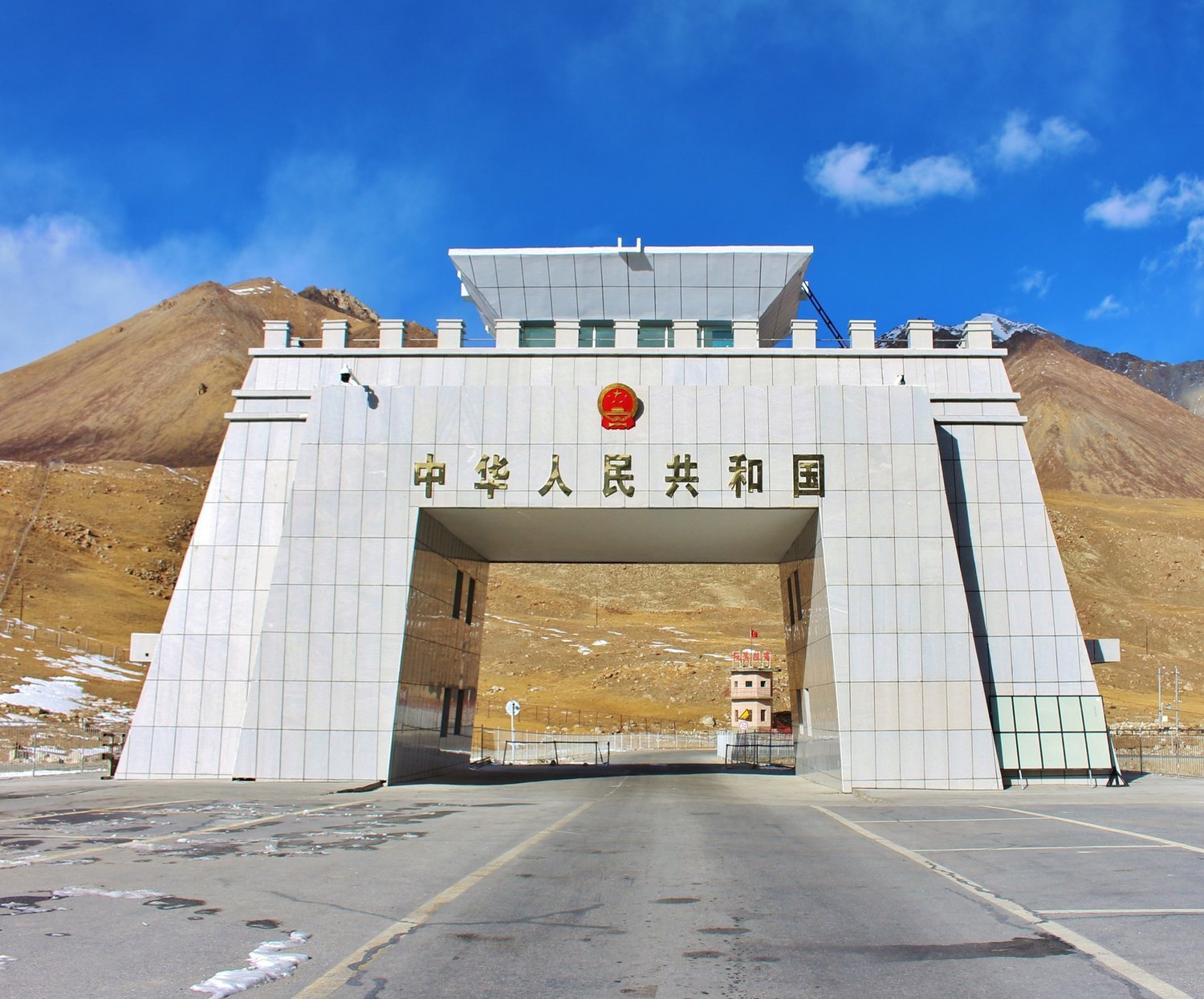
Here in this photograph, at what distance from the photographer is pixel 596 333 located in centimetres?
3122

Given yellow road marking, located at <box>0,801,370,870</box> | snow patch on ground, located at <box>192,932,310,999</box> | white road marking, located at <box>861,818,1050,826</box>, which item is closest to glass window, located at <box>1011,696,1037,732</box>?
white road marking, located at <box>861,818,1050,826</box>

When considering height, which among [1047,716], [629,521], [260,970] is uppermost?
[629,521]

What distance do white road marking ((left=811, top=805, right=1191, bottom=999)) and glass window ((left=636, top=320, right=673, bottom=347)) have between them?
67.4 feet

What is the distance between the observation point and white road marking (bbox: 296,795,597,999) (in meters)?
5.57

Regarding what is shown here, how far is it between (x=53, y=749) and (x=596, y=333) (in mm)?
23353

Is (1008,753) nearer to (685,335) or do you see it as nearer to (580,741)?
(685,335)

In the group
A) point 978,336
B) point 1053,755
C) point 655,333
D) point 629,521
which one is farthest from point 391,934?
point 978,336

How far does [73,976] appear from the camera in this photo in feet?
18.6

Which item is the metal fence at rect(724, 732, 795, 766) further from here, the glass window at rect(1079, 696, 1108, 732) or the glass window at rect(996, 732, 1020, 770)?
the glass window at rect(1079, 696, 1108, 732)

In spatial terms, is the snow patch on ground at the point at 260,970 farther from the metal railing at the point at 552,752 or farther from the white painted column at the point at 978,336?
the metal railing at the point at 552,752

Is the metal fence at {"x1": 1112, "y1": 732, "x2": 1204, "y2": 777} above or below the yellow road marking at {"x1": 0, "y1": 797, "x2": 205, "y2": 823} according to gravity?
above

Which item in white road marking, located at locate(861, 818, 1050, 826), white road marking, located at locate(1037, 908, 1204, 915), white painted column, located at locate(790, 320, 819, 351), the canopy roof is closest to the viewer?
white road marking, located at locate(1037, 908, 1204, 915)

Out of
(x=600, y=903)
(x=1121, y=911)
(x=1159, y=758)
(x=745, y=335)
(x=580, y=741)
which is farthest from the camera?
(x=580, y=741)

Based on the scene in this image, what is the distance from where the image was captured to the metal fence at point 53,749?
94.2 ft
